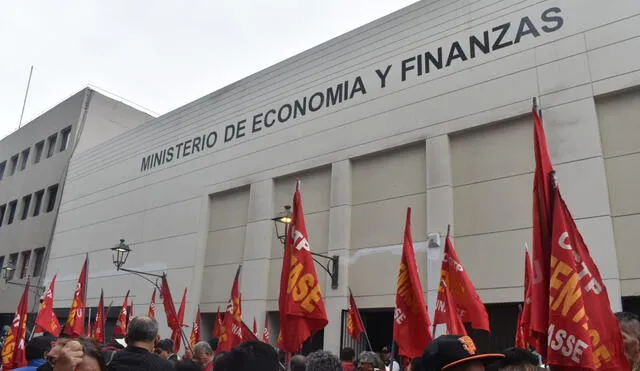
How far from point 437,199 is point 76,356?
829cm

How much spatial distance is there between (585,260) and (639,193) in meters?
5.83

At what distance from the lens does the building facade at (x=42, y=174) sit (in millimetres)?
22938

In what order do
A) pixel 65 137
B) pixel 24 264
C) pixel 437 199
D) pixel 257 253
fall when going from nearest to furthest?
1. pixel 437 199
2. pixel 257 253
3. pixel 24 264
4. pixel 65 137

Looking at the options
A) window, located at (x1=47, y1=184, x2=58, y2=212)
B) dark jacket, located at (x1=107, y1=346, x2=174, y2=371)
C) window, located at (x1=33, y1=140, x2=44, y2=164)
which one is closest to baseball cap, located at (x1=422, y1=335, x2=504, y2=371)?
dark jacket, located at (x1=107, y1=346, x2=174, y2=371)

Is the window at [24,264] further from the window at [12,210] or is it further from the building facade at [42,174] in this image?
the window at [12,210]

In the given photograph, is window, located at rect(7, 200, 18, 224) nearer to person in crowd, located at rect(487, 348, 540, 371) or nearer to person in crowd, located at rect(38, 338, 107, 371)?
person in crowd, located at rect(38, 338, 107, 371)

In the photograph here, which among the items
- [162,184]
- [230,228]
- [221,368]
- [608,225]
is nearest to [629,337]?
[221,368]

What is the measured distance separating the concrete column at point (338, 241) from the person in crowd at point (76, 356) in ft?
26.9

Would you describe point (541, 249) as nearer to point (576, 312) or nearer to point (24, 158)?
point (576, 312)

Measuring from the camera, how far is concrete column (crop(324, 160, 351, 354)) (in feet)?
36.1

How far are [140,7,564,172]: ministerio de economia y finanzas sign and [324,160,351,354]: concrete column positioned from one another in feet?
6.61

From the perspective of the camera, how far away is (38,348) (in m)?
4.23

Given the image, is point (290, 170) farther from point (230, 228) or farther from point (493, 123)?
point (493, 123)

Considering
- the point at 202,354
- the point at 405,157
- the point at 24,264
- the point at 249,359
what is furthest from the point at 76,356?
the point at 24,264
